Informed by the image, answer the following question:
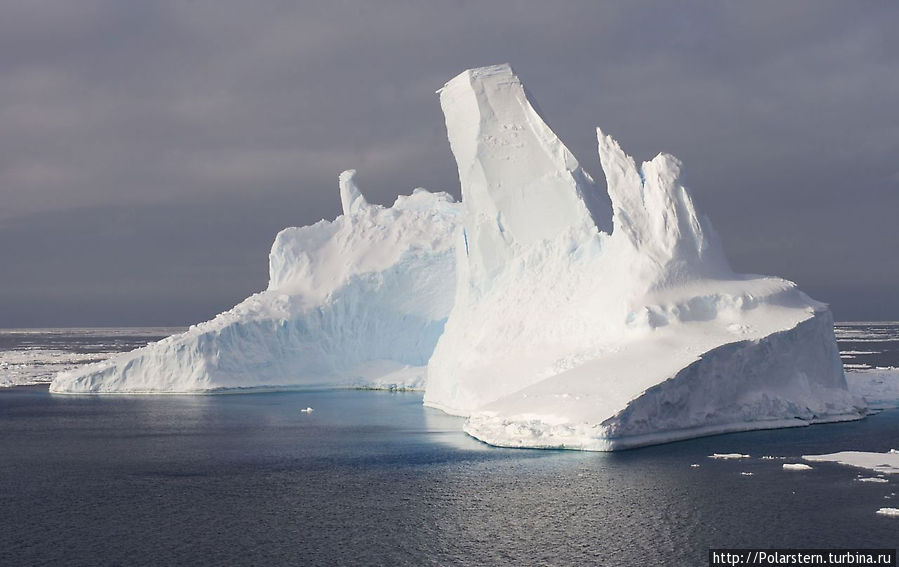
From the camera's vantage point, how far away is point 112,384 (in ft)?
140

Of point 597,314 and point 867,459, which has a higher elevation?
point 597,314

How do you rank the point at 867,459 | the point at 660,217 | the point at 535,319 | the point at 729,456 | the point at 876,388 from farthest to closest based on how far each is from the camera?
the point at 876,388 < the point at 535,319 < the point at 660,217 < the point at 729,456 < the point at 867,459

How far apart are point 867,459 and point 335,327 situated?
29345 mm

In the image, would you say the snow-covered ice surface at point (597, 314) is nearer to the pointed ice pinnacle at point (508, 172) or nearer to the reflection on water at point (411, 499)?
the pointed ice pinnacle at point (508, 172)

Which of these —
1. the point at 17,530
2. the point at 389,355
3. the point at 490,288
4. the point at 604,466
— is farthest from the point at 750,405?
the point at 389,355

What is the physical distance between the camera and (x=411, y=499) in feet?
58.5

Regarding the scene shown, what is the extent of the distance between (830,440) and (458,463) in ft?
33.3

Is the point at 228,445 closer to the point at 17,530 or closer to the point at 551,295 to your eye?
the point at 17,530

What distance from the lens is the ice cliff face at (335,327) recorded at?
42.8 m

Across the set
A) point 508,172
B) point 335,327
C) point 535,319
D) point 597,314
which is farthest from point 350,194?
point 597,314

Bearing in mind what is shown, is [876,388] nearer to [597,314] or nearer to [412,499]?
[597,314]

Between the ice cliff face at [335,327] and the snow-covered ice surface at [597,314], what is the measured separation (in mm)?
7939

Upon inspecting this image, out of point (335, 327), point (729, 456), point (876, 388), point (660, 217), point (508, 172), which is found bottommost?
point (729, 456)

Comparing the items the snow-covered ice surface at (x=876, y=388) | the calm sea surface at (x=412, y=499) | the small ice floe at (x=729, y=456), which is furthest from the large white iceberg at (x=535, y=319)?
the snow-covered ice surface at (x=876, y=388)
